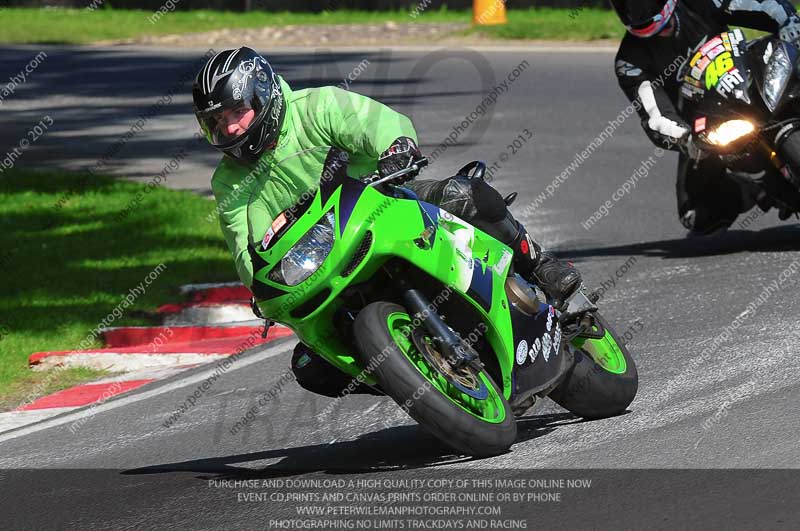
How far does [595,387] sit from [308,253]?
1618 millimetres

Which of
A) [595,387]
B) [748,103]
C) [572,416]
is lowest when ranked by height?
[572,416]

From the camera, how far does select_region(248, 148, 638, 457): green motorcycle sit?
5.11 metres

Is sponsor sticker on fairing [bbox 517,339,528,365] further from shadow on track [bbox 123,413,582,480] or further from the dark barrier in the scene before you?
the dark barrier

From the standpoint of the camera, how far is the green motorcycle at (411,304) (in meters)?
5.11

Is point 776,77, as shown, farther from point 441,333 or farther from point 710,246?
point 441,333

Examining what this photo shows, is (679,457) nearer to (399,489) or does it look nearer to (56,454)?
(399,489)

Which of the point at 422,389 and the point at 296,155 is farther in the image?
the point at 296,155

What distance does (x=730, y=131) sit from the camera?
920 centimetres

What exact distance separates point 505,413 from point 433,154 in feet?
30.2

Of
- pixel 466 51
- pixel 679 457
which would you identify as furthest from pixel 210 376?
pixel 466 51

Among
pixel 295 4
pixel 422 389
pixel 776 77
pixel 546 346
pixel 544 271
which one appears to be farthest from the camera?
pixel 295 4

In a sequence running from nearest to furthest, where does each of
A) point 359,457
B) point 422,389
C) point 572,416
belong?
point 422,389 < point 359,457 < point 572,416

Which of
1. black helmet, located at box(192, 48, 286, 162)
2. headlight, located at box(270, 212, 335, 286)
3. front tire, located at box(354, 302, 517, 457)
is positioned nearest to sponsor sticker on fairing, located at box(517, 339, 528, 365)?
front tire, located at box(354, 302, 517, 457)

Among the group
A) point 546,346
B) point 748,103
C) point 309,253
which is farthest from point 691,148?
point 309,253
